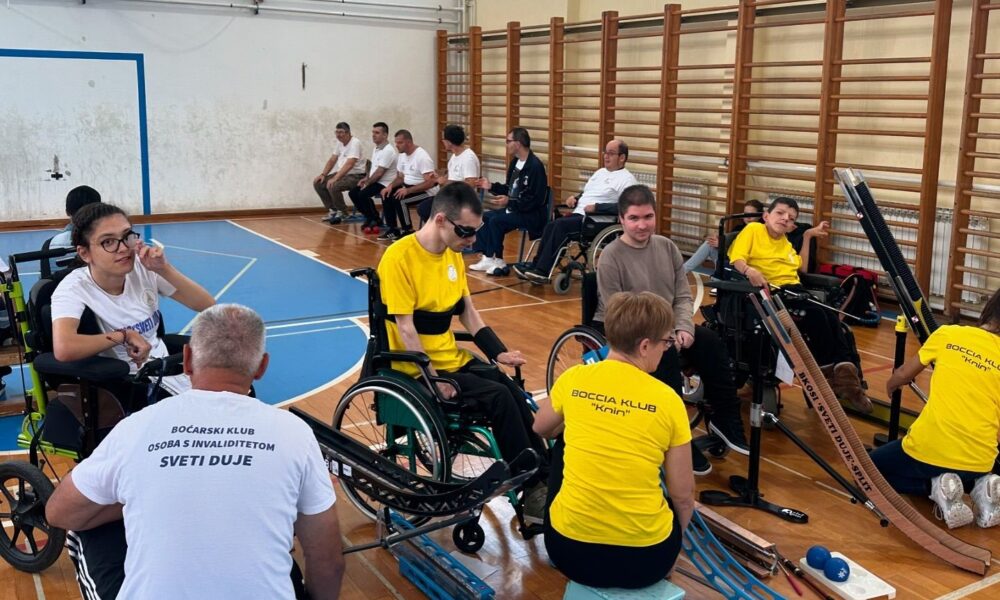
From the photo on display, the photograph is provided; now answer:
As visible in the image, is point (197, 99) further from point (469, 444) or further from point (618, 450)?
point (618, 450)

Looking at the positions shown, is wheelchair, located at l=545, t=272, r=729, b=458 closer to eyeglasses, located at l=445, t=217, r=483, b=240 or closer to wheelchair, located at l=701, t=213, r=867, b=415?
wheelchair, located at l=701, t=213, r=867, b=415

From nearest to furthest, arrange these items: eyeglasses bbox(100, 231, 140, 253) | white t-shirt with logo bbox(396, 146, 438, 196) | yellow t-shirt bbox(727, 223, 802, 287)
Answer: eyeglasses bbox(100, 231, 140, 253)
yellow t-shirt bbox(727, 223, 802, 287)
white t-shirt with logo bbox(396, 146, 438, 196)

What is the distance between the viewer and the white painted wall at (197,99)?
10297 millimetres

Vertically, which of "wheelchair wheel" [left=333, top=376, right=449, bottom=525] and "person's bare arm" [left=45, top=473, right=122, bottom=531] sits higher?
"person's bare arm" [left=45, top=473, right=122, bottom=531]

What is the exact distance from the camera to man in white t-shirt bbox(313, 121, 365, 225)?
1117 cm

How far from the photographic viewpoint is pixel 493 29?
1175cm

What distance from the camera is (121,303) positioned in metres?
3.14

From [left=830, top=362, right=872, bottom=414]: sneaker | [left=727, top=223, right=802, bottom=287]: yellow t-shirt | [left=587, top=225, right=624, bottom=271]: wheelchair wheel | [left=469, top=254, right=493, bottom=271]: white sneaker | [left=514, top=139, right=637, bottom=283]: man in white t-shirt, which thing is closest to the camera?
[left=830, top=362, right=872, bottom=414]: sneaker

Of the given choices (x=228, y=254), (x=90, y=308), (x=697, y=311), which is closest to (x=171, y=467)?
(x=90, y=308)

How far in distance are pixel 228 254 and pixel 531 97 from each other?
4.32 meters

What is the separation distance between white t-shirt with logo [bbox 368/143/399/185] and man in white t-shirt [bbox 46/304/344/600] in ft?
29.0

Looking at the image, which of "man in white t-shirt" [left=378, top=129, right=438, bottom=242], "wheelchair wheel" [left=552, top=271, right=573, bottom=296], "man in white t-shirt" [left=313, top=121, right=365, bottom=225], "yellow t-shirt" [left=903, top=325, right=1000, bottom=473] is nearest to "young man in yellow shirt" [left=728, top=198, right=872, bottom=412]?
"yellow t-shirt" [left=903, top=325, right=1000, bottom=473]

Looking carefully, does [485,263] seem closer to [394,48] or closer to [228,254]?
[228,254]

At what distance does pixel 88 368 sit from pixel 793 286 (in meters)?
3.34
